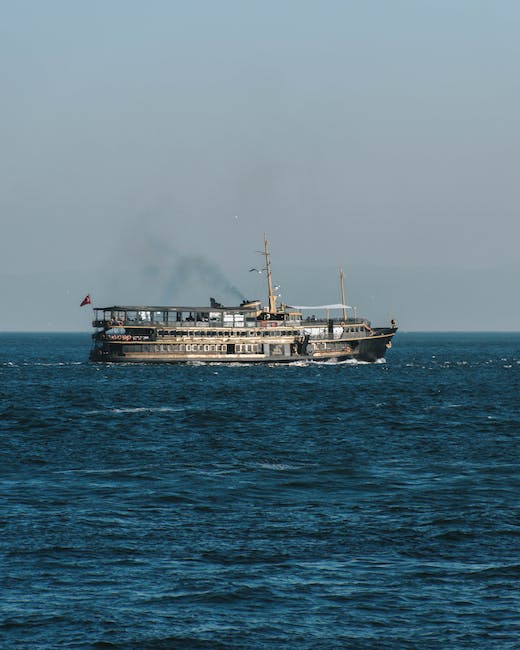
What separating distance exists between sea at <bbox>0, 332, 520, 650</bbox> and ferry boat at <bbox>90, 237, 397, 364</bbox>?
78.1 m

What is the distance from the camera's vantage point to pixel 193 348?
164500 mm

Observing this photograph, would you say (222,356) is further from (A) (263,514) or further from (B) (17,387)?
(A) (263,514)

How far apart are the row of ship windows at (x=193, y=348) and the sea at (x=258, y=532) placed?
3075 inches

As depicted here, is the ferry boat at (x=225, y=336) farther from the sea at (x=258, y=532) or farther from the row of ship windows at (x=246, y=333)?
the sea at (x=258, y=532)

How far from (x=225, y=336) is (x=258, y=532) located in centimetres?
12748

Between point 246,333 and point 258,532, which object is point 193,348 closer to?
point 246,333

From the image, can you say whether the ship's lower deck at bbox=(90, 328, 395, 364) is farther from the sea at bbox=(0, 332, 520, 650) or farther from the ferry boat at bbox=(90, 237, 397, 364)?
the sea at bbox=(0, 332, 520, 650)

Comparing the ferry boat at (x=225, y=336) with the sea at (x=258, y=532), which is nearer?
the sea at (x=258, y=532)

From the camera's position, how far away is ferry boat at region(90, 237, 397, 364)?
528ft

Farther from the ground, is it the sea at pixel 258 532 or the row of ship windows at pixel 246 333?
the row of ship windows at pixel 246 333

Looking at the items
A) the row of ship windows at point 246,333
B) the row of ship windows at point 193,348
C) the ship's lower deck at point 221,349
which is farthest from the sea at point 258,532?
the row of ship windows at point 246,333

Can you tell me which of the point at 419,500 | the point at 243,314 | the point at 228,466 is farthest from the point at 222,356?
the point at 419,500

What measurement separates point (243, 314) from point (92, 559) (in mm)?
134972

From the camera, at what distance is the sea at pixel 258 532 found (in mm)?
27641
